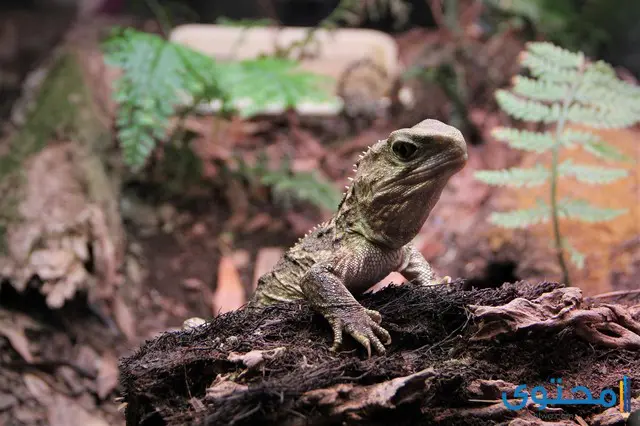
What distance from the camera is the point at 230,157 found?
8.02m

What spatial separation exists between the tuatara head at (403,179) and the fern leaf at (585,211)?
186 centimetres

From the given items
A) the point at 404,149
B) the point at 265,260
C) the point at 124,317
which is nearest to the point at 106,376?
the point at 124,317

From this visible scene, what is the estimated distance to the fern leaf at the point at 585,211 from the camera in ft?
16.1

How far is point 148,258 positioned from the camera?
7.04m

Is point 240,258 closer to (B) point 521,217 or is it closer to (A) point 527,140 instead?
(B) point 521,217

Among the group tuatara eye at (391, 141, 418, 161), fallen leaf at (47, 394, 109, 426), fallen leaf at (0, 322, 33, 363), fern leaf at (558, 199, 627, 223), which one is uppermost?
tuatara eye at (391, 141, 418, 161)

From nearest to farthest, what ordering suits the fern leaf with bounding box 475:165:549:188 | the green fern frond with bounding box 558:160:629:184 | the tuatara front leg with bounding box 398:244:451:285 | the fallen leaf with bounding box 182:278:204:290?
the tuatara front leg with bounding box 398:244:451:285 → the green fern frond with bounding box 558:160:629:184 → the fern leaf with bounding box 475:165:549:188 → the fallen leaf with bounding box 182:278:204:290

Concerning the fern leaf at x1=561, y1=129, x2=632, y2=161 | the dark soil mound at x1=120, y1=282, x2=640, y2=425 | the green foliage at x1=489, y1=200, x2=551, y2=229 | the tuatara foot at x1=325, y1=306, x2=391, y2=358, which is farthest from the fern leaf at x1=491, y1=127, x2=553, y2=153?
the tuatara foot at x1=325, y1=306, x2=391, y2=358

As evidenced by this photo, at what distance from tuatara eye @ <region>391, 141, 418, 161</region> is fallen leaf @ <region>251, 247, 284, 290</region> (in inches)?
130

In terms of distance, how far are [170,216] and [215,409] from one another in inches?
202

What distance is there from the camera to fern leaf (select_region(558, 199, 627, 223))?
491 centimetres

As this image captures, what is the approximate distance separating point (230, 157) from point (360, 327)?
17.2ft

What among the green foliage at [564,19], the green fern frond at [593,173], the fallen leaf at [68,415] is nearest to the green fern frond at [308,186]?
the green fern frond at [593,173]

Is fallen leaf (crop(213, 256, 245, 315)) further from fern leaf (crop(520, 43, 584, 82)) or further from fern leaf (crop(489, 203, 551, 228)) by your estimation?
fern leaf (crop(520, 43, 584, 82))
